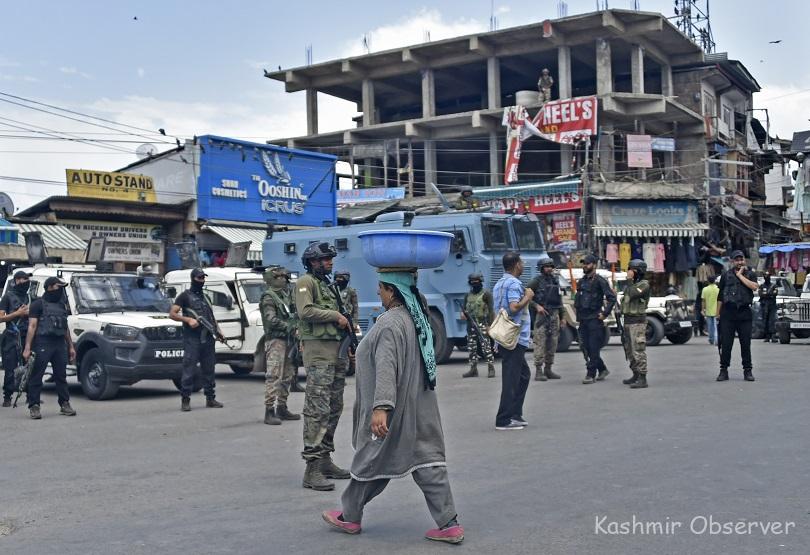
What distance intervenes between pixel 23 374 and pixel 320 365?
6728 mm

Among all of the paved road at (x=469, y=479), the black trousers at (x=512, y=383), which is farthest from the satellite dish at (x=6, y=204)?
the black trousers at (x=512, y=383)

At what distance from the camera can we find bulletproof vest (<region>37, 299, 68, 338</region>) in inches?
432

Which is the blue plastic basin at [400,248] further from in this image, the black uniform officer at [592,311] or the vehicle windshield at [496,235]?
the vehicle windshield at [496,235]

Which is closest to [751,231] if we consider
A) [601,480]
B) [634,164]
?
[634,164]

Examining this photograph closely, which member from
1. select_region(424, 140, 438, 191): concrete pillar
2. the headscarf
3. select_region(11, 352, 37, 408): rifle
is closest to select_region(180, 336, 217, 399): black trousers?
select_region(11, 352, 37, 408): rifle

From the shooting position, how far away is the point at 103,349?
1298 cm

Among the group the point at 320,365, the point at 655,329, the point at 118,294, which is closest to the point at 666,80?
the point at 655,329

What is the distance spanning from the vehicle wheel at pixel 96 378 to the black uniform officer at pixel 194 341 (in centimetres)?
147

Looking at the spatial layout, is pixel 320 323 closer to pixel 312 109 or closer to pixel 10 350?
pixel 10 350

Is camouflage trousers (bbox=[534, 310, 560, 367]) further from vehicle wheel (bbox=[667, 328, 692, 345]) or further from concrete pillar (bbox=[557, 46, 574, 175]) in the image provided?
concrete pillar (bbox=[557, 46, 574, 175])

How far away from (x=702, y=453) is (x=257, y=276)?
10663 mm

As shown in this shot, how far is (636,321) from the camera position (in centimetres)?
1319

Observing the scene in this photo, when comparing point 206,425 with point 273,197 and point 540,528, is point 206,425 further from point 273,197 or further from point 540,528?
point 273,197

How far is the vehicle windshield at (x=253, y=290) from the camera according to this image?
1634 cm
